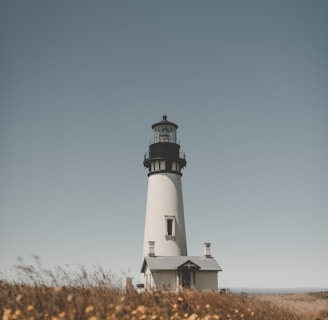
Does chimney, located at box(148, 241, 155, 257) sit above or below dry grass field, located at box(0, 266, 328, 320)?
above

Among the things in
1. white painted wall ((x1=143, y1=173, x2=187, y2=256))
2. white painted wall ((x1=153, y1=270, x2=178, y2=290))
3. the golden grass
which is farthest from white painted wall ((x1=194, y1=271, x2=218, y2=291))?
the golden grass

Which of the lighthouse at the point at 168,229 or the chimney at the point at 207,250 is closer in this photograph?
the lighthouse at the point at 168,229

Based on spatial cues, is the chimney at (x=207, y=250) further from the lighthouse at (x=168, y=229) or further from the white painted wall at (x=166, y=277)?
the white painted wall at (x=166, y=277)

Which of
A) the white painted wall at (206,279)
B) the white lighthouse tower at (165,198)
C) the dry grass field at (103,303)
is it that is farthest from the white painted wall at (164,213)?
the dry grass field at (103,303)

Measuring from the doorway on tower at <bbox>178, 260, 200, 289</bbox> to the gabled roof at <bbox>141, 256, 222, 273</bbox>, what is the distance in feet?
0.88

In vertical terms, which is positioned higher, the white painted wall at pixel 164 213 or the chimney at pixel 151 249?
the white painted wall at pixel 164 213

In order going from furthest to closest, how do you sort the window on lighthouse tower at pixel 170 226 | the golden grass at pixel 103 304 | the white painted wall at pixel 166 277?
the window on lighthouse tower at pixel 170 226, the white painted wall at pixel 166 277, the golden grass at pixel 103 304

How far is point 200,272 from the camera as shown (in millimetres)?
29000

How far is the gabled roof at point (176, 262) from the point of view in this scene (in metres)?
28.3

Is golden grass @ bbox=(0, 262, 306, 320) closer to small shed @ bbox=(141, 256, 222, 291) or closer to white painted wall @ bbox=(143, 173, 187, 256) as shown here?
small shed @ bbox=(141, 256, 222, 291)

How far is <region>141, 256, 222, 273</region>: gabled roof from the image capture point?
28.3 meters

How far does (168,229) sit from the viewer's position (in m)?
30.6

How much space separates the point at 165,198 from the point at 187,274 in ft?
20.8

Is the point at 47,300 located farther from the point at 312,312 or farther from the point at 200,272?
the point at 200,272
